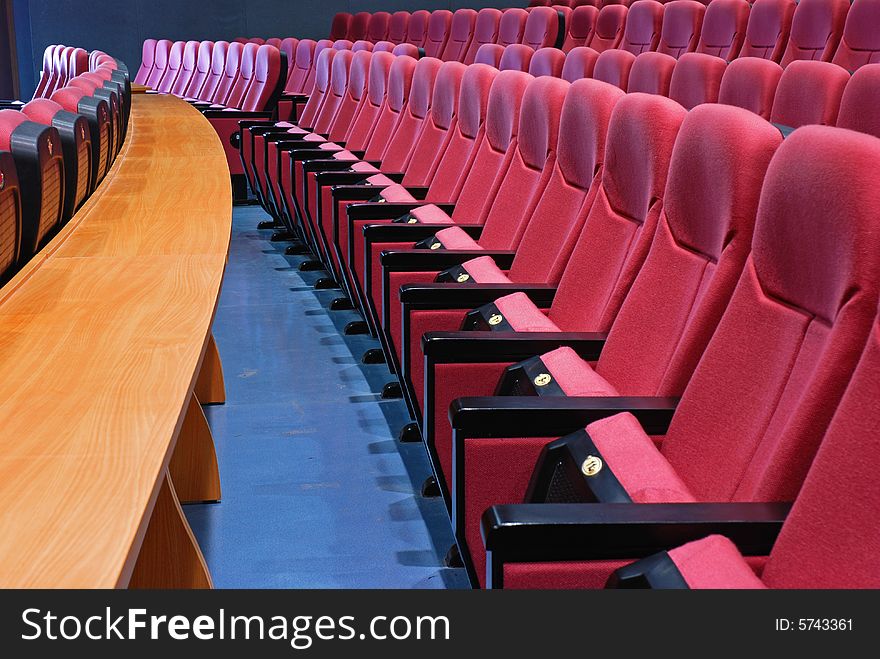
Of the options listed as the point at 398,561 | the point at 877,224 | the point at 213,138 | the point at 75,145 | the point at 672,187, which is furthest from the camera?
the point at 213,138

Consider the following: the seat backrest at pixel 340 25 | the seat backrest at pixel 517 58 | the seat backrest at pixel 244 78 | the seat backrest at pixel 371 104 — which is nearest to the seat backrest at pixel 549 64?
the seat backrest at pixel 517 58

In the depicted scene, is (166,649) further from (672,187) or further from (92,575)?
(672,187)

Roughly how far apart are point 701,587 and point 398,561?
0.49m

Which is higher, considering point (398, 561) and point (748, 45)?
point (748, 45)

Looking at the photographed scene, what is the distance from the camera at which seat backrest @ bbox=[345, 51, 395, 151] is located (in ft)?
6.61

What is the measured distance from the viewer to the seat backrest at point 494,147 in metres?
1.23

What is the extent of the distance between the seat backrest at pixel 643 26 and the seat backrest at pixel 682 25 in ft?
0.25

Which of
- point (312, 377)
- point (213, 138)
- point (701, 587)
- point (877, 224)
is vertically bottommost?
point (312, 377)

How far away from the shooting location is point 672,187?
718 mm

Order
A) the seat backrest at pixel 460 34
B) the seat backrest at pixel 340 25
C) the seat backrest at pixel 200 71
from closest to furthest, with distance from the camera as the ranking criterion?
1. the seat backrest at pixel 460 34
2. the seat backrest at pixel 200 71
3. the seat backrest at pixel 340 25

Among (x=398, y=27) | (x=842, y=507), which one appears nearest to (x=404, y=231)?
(x=842, y=507)

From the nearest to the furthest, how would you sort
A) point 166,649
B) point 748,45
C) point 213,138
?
point 166,649
point 213,138
point 748,45

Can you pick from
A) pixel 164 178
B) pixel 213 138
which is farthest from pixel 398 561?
pixel 213 138

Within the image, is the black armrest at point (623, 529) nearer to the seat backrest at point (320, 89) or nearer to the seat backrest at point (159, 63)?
the seat backrest at point (320, 89)
